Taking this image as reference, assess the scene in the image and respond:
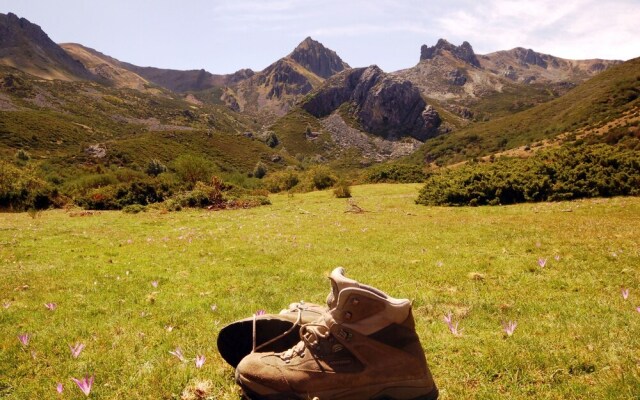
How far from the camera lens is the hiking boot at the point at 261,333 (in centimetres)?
416

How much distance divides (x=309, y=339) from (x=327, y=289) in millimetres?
4313

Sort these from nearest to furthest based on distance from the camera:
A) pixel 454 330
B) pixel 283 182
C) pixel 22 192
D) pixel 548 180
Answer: pixel 454 330 < pixel 548 180 < pixel 22 192 < pixel 283 182

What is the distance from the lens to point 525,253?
35.2 feet

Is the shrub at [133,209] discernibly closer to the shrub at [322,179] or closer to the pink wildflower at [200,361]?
the shrub at [322,179]

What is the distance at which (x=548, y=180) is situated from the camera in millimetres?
24188

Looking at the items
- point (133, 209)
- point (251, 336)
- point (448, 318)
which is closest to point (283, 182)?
point (133, 209)

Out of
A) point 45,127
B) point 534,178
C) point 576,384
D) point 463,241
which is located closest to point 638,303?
point 576,384

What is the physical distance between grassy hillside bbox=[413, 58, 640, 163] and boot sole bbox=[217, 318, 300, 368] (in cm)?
10677

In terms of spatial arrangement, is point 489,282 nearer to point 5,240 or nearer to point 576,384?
point 576,384

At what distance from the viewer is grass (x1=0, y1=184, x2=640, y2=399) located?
4.25 meters

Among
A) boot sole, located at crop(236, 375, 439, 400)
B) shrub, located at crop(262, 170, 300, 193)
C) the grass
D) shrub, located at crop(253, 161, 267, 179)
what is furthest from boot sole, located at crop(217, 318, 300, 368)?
shrub, located at crop(253, 161, 267, 179)

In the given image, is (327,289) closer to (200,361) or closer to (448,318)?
(448,318)

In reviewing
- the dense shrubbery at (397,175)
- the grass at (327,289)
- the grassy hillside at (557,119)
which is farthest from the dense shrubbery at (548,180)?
the grassy hillside at (557,119)

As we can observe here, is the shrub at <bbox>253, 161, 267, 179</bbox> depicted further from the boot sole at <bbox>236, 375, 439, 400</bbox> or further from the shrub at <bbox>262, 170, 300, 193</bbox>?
the boot sole at <bbox>236, 375, 439, 400</bbox>
